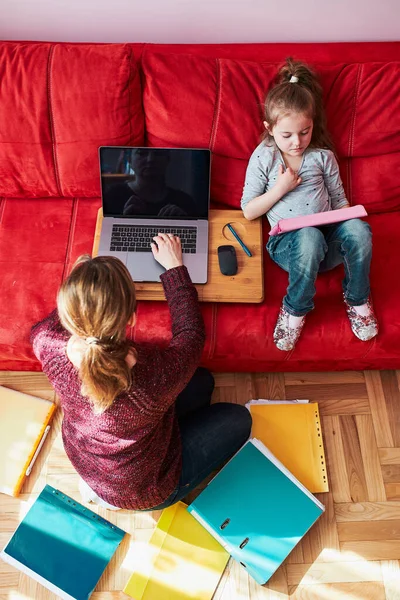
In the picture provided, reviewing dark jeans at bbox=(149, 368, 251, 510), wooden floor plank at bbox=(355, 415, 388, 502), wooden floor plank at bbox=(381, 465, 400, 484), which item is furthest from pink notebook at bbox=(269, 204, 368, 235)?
wooden floor plank at bbox=(381, 465, 400, 484)

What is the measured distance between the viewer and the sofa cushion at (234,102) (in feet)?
5.64

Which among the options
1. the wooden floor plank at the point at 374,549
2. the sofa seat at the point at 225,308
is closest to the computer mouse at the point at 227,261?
the sofa seat at the point at 225,308

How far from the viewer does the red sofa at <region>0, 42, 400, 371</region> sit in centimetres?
171

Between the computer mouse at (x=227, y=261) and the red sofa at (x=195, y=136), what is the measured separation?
0.13 meters

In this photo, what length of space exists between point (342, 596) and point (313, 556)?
0.15 m

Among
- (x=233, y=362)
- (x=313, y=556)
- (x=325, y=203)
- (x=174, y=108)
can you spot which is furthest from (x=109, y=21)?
(x=313, y=556)

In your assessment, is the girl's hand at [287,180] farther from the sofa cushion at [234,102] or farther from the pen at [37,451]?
the pen at [37,451]

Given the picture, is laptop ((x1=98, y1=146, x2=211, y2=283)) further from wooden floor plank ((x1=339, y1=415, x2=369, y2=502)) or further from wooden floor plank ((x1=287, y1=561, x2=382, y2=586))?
wooden floor plank ((x1=287, y1=561, x2=382, y2=586))

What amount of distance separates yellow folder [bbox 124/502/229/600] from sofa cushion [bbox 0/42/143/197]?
1236mm

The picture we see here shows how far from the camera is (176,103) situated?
68.4 inches

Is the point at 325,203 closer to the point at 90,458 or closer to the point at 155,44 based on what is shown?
the point at 155,44

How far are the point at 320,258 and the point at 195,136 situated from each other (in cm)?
59

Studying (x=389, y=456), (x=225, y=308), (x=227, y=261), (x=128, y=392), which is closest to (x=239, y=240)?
(x=227, y=261)

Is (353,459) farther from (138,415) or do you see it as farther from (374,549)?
(138,415)
